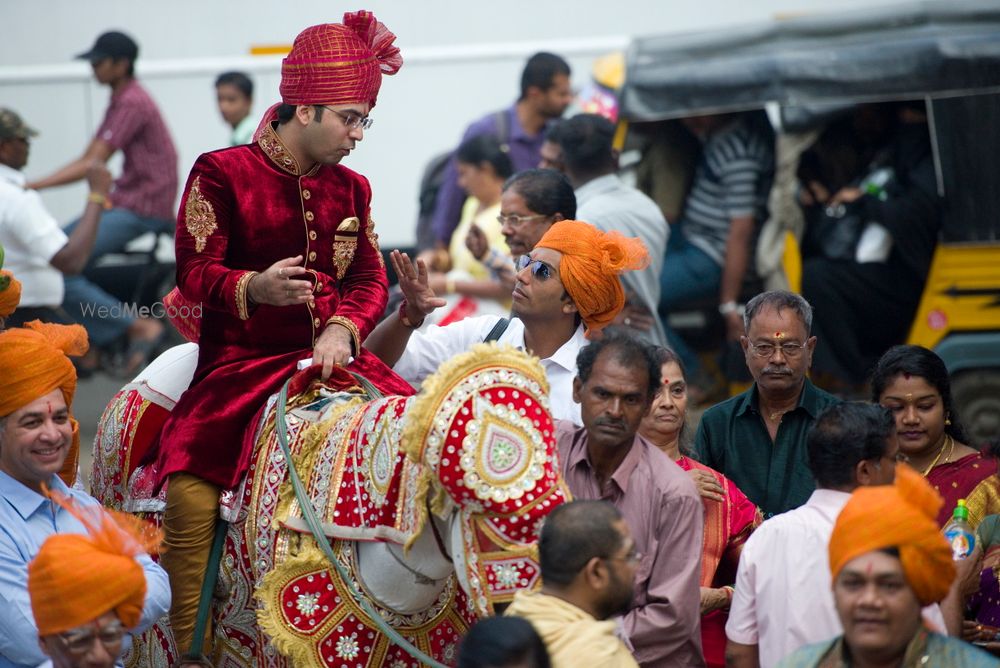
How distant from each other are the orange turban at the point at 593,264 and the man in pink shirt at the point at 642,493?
72 cm

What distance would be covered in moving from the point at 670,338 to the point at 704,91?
1.58 metres

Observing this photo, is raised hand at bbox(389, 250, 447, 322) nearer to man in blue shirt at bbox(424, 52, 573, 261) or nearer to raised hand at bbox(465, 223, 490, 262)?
raised hand at bbox(465, 223, 490, 262)

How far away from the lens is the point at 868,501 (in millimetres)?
4023

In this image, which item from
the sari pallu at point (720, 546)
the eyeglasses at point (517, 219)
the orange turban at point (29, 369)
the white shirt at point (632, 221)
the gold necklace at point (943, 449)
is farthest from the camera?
the white shirt at point (632, 221)

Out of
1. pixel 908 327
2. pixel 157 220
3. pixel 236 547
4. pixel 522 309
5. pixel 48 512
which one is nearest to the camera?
pixel 48 512

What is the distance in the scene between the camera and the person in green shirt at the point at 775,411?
5.85m

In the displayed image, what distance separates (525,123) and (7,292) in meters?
4.97

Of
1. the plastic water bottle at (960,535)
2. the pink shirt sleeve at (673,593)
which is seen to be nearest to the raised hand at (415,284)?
the pink shirt sleeve at (673,593)

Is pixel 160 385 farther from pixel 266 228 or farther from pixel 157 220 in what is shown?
pixel 157 220

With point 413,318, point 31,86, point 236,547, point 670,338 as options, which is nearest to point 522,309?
point 413,318

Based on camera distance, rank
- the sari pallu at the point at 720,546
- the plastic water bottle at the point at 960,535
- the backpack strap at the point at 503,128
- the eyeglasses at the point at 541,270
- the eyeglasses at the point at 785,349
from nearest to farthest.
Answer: the plastic water bottle at the point at 960,535 → the sari pallu at the point at 720,546 → the eyeglasses at the point at 541,270 → the eyeglasses at the point at 785,349 → the backpack strap at the point at 503,128

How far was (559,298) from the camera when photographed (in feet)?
19.0

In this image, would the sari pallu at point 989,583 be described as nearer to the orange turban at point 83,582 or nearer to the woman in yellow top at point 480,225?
the orange turban at point 83,582

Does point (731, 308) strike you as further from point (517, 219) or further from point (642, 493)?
point (642, 493)
